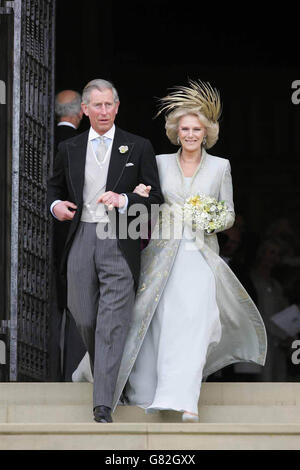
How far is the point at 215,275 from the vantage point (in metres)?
8.16

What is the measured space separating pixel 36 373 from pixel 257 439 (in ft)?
9.49

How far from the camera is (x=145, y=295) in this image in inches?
314

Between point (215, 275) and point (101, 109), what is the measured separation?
116cm

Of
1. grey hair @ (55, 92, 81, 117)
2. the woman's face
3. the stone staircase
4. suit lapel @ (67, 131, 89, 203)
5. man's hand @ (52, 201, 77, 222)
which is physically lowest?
the stone staircase

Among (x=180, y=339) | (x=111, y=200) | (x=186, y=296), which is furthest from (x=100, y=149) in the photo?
(x=180, y=339)

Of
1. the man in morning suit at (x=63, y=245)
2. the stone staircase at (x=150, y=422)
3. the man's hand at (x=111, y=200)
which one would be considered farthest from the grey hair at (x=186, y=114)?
the stone staircase at (x=150, y=422)

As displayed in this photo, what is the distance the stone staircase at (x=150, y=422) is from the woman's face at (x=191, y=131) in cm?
141

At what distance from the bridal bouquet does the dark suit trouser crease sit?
1.73ft

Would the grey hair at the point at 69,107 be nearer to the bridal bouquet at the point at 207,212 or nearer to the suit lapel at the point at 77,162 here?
the suit lapel at the point at 77,162

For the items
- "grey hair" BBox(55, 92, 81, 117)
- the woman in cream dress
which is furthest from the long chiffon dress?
"grey hair" BBox(55, 92, 81, 117)

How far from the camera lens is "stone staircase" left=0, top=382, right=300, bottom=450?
7.13 metres

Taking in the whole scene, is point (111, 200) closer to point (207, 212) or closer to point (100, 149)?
point (100, 149)

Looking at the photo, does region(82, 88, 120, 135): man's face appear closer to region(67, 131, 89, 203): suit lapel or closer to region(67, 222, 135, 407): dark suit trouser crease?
region(67, 131, 89, 203): suit lapel

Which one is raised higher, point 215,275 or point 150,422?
point 215,275
